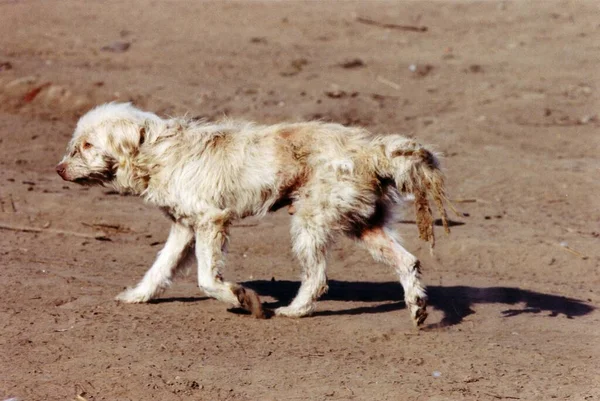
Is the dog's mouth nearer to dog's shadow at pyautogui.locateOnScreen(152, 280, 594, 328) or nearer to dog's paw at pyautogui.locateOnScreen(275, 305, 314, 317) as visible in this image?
dog's shadow at pyautogui.locateOnScreen(152, 280, 594, 328)

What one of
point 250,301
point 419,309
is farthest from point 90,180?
point 419,309

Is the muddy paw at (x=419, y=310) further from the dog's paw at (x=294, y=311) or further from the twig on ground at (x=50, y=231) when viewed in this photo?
the twig on ground at (x=50, y=231)

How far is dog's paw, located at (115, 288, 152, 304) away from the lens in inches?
303

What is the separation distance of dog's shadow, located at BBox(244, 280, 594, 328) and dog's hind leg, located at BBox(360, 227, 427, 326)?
45 centimetres

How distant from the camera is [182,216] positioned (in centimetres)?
749

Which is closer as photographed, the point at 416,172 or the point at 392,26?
the point at 416,172

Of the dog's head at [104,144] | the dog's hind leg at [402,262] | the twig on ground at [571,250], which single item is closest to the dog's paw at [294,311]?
the dog's hind leg at [402,262]

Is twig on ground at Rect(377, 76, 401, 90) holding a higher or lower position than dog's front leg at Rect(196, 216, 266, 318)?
higher

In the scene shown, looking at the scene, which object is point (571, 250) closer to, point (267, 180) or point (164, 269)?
point (267, 180)

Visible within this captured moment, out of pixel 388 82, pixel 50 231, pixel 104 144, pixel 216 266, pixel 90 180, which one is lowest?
pixel 50 231

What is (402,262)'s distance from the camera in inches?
292

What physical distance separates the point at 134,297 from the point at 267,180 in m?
1.45

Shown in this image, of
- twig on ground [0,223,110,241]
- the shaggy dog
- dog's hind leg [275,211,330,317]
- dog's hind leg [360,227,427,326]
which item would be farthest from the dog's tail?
twig on ground [0,223,110,241]

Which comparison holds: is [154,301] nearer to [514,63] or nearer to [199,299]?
[199,299]
